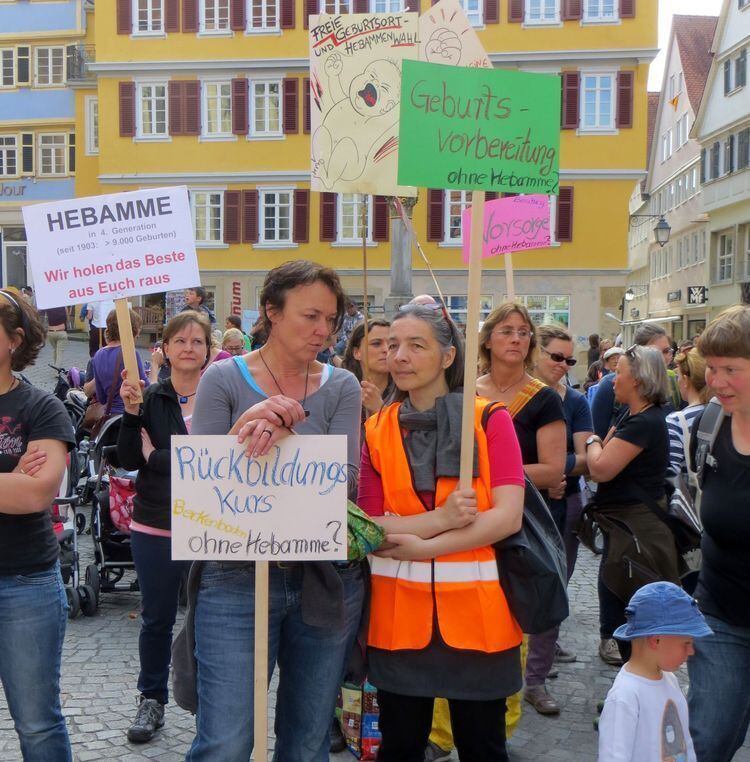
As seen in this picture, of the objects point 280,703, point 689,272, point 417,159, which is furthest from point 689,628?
point 689,272

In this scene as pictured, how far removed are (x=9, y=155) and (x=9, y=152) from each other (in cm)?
12

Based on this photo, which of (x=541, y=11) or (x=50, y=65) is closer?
(x=541, y=11)

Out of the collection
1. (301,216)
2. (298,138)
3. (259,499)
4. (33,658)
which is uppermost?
(298,138)

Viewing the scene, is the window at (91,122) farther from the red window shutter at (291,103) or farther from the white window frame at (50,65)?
the red window shutter at (291,103)

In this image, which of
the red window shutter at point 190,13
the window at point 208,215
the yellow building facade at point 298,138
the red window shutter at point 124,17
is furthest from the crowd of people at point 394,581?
the red window shutter at point 124,17

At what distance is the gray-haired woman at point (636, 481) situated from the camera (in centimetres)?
505

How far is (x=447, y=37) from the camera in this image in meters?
5.37

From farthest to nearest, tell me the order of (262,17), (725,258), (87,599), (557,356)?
(725,258) → (262,17) → (87,599) → (557,356)

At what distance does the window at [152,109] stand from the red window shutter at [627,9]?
15.1m

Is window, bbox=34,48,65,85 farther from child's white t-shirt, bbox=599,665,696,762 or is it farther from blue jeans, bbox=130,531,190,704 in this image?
child's white t-shirt, bbox=599,665,696,762

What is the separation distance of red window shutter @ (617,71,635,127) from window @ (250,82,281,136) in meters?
11.0

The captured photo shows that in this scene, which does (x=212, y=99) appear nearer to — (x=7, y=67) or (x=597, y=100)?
(x=7, y=67)

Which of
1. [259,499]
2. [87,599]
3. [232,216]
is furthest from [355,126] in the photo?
[232,216]

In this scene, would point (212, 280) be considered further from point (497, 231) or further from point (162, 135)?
point (497, 231)
